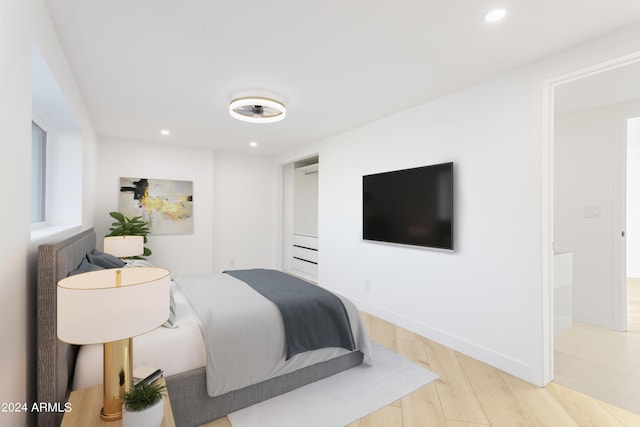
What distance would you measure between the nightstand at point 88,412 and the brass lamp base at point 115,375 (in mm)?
28

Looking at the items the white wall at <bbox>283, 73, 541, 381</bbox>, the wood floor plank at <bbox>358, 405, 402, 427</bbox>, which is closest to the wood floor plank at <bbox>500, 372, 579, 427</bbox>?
the white wall at <bbox>283, 73, 541, 381</bbox>

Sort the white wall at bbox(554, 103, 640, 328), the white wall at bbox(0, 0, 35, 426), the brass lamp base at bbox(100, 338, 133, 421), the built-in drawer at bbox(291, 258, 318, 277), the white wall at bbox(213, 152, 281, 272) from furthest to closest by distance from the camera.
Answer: the white wall at bbox(213, 152, 281, 272), the built-in drawer at bbox(291, 258, 318, 277), the white wall at bbox(554, 103, 640, 328), the brass lamp base at bbox(100, 338, 133, 421), the white wall at bbox(0, 0, 35, 426)

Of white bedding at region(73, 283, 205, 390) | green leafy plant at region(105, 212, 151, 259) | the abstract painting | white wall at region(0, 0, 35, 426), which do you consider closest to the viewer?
white wall at region(0, 0, 35, 426)

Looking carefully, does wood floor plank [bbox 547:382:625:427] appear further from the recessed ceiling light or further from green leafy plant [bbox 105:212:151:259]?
green leafy plant [bbox 105:212:151:259]

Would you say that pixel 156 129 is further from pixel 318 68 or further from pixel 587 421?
pixel 587 421

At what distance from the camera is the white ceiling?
178 centimetres

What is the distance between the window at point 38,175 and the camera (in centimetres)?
252

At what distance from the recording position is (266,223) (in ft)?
20.6

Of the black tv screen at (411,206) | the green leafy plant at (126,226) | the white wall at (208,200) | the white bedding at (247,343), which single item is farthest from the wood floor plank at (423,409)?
the white wall at (208,200)

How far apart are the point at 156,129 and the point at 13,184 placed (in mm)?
3341

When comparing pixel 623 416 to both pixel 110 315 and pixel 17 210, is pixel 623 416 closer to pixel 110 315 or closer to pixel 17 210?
pixel 110 315

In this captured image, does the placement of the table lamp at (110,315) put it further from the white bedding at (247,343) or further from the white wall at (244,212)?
the white wall at (244,212)

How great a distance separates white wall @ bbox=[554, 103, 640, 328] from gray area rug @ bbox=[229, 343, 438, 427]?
2466mm

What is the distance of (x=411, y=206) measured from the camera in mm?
3348
